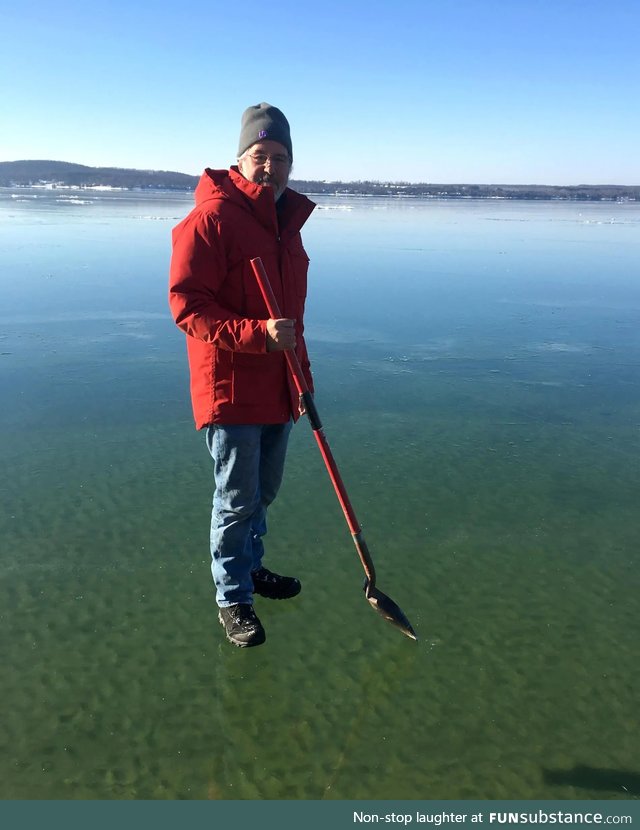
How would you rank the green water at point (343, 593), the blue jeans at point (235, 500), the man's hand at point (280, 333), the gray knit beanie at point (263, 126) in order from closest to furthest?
the green water at point (343, 593)
the man's hand at point (280, 333)
the gray knit beanie at point (263, 126)
the blue jeans at point (235, 500)

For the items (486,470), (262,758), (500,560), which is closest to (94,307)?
(486,470)

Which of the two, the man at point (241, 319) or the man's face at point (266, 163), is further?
the man's face at point (266, 163)

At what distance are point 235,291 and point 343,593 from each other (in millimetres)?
1339

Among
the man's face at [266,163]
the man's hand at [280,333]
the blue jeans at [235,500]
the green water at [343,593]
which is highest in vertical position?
the man's face at [266,163]

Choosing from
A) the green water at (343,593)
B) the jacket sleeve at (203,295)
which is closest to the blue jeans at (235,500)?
the green water at (343,593)

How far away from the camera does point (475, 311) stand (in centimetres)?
921

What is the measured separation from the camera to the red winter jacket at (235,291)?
7.71ft

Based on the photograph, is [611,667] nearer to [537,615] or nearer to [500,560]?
[537,615]

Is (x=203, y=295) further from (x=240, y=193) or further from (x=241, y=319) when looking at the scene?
(x=240, y=193)

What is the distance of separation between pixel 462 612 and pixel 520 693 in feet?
1.53

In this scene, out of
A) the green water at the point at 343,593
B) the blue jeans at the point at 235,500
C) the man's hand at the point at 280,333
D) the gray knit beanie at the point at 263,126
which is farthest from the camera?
the blue jeans at the point at 235,500

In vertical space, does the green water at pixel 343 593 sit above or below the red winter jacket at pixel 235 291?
below

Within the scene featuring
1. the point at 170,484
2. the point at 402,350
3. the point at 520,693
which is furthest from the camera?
the point at 402,350

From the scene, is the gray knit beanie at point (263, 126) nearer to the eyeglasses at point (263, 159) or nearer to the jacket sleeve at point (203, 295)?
the eyeglasses at point (263, 159)
